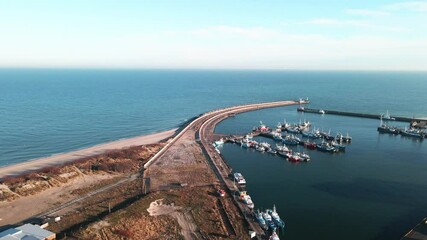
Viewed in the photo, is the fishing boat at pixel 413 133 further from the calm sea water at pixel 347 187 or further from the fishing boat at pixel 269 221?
the fishing boat at pixel 269 221

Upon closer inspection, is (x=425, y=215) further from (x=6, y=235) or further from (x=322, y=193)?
(x=6, y=235)

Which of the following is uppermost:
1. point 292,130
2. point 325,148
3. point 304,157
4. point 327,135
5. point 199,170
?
point 327,135

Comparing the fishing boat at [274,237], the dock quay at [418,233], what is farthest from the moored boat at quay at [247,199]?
the dock quay at [418,233]

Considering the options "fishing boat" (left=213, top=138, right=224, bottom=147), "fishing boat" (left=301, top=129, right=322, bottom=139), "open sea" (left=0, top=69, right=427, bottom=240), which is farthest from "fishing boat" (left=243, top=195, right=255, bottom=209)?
"fishing boat" (left=301, top=129, right=322, bottom=139)

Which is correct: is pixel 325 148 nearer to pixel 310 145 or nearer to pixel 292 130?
pixel 310 145

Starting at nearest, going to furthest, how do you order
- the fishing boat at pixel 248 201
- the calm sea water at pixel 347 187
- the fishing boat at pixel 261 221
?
1. the fishing boat at pixel 261 221
2. the calm sea water at pixel 347 187
3. the fishing boat at pixel 248 201

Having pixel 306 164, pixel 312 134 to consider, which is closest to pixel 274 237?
pixel 306 164

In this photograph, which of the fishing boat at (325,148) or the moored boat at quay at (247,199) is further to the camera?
the fishing boat at (325,148)
